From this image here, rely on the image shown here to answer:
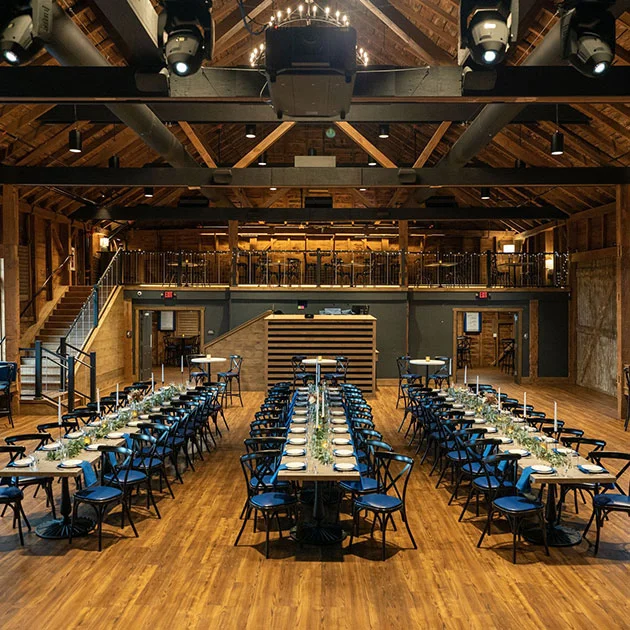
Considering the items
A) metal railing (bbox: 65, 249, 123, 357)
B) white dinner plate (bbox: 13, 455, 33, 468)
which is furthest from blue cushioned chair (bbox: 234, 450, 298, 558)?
metal railing (bbox: 65, 249, 123, 357)

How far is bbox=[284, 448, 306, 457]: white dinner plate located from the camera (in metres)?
6.12

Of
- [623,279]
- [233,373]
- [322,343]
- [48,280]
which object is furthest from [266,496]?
[48,280]

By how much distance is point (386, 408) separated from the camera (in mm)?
13336

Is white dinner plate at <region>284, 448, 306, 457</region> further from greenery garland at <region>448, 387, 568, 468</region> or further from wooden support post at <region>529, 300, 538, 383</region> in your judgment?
wooden support post at <region>529, 300, 538, 383</region>

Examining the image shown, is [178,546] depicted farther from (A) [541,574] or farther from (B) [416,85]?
(B) [416,85]

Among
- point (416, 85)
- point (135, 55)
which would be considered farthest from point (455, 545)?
point (135, 55)

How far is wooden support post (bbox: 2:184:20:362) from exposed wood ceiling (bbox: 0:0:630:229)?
87cm

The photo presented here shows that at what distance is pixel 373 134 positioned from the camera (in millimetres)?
18109

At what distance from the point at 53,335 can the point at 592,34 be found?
14030mm

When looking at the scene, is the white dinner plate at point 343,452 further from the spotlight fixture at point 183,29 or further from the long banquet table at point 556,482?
the spotlight fixture at point 183,29

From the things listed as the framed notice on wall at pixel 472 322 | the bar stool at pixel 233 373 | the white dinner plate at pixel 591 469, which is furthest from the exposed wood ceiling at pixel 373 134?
the white dinner plate at pixel 591 469

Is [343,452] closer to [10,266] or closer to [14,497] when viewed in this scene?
[14,497]

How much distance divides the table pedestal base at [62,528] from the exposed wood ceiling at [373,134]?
7.15 metres

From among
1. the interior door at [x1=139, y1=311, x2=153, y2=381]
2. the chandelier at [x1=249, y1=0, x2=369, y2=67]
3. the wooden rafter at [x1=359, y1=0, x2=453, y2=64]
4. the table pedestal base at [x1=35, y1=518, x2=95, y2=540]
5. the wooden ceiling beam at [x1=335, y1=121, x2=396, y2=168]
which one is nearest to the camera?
the chandelier at [x1=249, y1=0, x2=369, y2=67]
